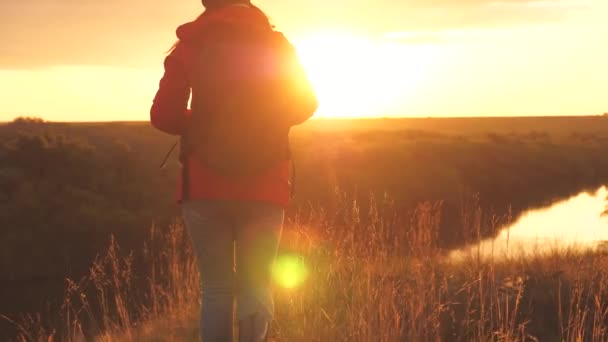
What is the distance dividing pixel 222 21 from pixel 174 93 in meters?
0.36

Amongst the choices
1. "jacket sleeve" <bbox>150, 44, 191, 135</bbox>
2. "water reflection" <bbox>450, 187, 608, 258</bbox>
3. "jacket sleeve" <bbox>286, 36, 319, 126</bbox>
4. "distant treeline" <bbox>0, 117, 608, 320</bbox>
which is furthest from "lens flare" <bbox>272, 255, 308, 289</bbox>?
"water reflection" <bbox>450, 187, 608, 258</bbox>

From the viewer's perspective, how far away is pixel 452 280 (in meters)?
6.90

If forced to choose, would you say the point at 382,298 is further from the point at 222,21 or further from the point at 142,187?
the point at 142,187

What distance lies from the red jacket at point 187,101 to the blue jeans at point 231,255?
0.05 meters

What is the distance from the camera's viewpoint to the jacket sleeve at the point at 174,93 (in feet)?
8.94

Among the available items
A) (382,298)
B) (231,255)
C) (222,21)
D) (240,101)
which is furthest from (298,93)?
(382,298)

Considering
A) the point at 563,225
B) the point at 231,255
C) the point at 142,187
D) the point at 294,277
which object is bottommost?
the point at 563,225

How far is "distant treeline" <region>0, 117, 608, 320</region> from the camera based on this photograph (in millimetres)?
16911

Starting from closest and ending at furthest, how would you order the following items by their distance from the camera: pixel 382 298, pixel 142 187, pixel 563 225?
pixel 382 298
pixel 563 225
pixel 142 187

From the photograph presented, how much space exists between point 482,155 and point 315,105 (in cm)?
3287

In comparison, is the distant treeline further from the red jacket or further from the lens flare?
the red jacket

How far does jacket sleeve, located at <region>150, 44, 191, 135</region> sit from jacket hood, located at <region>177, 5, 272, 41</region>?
7 centimetres

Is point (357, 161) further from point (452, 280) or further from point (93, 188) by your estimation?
point (452, 280)

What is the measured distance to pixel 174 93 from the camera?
8.96 ft
